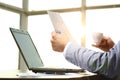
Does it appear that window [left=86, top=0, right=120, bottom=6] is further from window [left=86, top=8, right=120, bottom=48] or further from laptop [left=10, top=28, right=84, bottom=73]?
laptop [left=10, top=28, right=84, bottom=73]

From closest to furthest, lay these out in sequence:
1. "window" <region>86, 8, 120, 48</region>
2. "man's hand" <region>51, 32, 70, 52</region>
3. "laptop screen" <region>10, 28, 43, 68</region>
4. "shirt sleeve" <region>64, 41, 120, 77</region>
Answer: "shirt sleeve" <region>64, 41, 120, 77</region>
"man's hand" <region>51, 32, 70, 52</region>
"laptop screen" <region>10, 28, 43, 68</region>
"window" <region>86, 8, 120, 48</region>

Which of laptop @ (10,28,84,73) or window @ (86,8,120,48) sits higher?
window @ (86,8,120,48)

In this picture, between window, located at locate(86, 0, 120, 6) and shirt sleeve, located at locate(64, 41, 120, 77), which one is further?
window, located at locate(86, 0, 120, 6)

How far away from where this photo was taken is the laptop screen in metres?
1.41

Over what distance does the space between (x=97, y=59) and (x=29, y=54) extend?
0.52 meters

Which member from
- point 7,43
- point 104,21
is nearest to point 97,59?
point 104,21

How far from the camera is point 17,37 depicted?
142 centimetres

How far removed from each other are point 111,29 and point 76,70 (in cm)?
175

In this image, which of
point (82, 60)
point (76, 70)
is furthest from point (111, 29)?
point (82, 60)

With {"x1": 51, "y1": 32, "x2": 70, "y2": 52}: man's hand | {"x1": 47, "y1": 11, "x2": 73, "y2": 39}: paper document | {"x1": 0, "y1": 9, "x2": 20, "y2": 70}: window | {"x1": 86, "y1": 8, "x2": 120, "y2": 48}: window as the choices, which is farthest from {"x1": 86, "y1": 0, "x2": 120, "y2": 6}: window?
{"x1": 51, "y1": 32, "x2": 70, "y2": 52}: man's hand

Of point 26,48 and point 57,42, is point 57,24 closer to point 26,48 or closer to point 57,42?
point 57,42

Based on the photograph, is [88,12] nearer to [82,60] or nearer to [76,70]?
[76,70]

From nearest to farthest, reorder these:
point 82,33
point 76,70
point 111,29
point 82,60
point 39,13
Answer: point 82,60
point 76,70
point 111,29
point 82,33
point 39,13

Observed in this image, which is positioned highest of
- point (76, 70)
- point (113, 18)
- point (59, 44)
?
point (113, 18)
